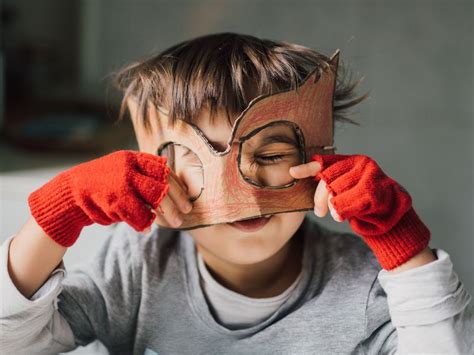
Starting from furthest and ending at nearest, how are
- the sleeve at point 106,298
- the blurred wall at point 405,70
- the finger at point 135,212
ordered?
1. the blurred wall at point 405,70
2. the sleeve at point 106,298
3. the finger at point 135,212

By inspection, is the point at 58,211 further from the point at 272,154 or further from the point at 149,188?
the point at 272,154

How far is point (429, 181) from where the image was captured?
1.73m

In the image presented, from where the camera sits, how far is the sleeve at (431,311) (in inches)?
25.9

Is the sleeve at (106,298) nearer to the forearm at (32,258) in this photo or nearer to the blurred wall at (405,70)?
the forearm at (32,258)

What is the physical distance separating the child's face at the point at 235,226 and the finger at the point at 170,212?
26mm

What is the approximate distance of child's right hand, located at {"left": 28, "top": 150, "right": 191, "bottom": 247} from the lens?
2.09ft

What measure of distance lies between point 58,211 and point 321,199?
0.28 m

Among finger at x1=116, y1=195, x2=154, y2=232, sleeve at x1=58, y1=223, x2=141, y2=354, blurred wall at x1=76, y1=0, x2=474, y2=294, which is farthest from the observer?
blurred wall at x1=76, y1=0, x2=474, y2=294

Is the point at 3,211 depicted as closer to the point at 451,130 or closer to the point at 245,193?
the point at 245,193

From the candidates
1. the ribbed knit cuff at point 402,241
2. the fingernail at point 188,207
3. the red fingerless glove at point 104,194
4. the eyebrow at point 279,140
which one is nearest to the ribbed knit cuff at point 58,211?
the red fingerless glove at point 104,194

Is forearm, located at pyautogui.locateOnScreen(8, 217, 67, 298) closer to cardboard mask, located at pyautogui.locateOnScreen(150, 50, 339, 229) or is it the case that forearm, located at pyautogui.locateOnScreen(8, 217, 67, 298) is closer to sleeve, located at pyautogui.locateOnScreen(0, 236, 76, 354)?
sleeve, located at pyautogui.locateOnScreen(0, 236, 76, 354)

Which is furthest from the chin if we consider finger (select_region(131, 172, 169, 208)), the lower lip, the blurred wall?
the blurred wall

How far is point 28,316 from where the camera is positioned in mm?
704

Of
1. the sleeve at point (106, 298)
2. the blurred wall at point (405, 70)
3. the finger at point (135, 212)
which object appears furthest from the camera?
the blurred wall at point (405, 70)
